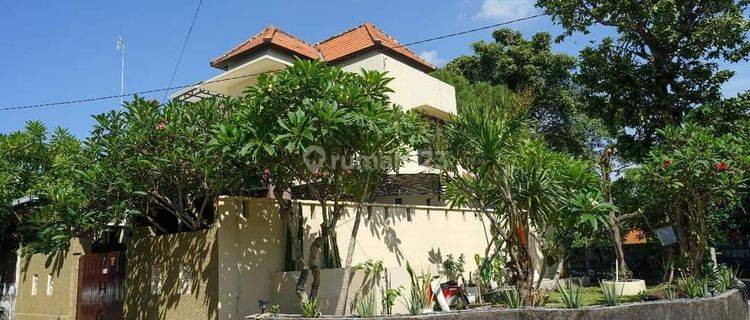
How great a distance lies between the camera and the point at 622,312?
8.27m

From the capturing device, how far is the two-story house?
61.0ft

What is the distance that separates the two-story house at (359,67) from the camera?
18594 mm

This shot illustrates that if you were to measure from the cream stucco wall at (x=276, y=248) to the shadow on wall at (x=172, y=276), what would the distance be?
0.99 feet

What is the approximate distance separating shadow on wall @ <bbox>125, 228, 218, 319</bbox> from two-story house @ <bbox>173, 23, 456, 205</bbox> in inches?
301

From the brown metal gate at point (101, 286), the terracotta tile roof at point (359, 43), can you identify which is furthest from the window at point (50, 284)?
the terracotta tile roof at point (359, 43)

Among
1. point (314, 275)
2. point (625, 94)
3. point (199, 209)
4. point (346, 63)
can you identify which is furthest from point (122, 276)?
point (625, 94)

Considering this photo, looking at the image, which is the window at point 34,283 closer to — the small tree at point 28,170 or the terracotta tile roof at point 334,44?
the small tree at point 28,170

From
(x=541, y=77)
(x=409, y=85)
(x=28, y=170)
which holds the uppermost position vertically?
(x=541, y=77)

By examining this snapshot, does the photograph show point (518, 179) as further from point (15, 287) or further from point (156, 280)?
point (15, 287)

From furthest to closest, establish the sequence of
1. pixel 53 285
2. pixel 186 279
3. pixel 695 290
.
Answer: pixel 53 285
pixel 186 279
pixel 695 290

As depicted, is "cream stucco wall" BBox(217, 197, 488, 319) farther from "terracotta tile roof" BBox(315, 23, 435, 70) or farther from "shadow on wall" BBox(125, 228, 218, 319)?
"terracotta tile roof" BBox(315, 23, 435, 70)

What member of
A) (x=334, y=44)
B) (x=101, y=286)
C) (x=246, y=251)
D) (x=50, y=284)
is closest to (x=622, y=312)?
(x=246, y=251)

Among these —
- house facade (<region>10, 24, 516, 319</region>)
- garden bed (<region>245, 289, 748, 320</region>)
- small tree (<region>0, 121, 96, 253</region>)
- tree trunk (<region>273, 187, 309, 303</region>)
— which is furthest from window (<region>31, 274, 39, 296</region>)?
garden bed (<region>245, 289, 748, 320</region>)

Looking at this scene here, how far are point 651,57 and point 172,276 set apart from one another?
14085 mm
